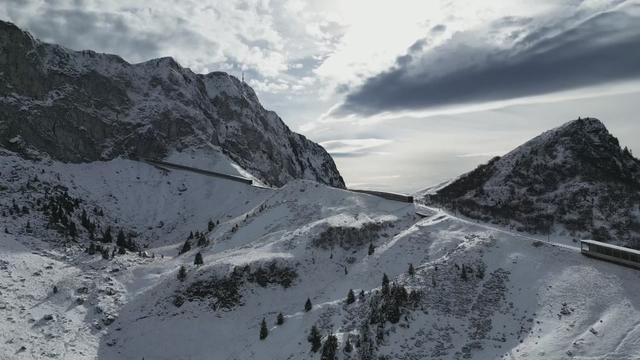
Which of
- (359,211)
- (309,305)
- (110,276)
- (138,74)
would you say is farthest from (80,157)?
(309,305)

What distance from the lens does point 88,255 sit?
209ft

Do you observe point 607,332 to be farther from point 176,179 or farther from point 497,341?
point 176,179

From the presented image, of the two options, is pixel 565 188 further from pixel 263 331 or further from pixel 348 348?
pixel 263 331

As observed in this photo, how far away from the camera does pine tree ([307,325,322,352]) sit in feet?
133

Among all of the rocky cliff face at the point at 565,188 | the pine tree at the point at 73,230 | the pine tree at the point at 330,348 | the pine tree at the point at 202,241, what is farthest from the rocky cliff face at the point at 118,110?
the pine tree at the point at 330,348

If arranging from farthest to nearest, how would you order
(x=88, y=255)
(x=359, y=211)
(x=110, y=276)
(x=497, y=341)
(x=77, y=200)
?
1. (x=77, y=200)
2. (x=359, y=211)
3. (x=88, y=255)
4. (x=110, y=276)
5. (x=497, y=341)

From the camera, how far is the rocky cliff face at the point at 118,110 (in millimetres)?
106125

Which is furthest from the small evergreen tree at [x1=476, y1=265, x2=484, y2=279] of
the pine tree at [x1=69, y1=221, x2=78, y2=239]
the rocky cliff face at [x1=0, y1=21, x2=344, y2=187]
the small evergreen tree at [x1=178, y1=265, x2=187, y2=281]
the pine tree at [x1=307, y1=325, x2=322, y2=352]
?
Answer: the rocky cliff face at [x1=0, y1=21, x2=344, y2=187]

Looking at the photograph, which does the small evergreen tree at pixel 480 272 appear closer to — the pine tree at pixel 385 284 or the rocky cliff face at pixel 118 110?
the pine tree at pixel 385 284

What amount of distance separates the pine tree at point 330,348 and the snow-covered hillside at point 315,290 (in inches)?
29.3

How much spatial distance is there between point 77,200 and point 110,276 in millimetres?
33089

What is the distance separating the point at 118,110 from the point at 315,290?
90601 mm

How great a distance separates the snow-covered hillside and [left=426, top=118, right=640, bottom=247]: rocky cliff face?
22.1ft

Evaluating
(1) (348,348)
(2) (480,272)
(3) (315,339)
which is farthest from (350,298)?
(2) (480,272)
